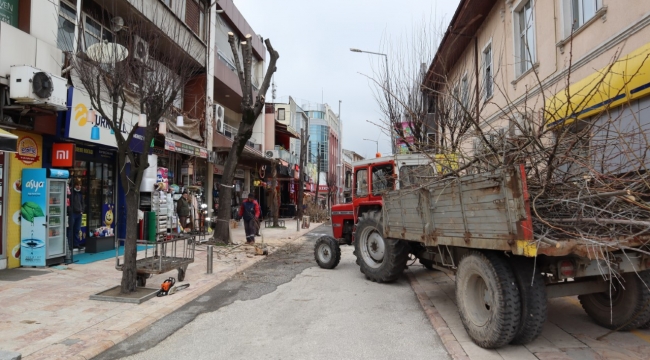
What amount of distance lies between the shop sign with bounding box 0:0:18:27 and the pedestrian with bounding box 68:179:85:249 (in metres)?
3.80

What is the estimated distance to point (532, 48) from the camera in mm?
11633

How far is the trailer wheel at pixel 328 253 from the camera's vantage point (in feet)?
32.3

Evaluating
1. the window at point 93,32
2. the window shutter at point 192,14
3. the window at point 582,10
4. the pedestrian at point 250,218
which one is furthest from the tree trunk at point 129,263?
the window shutter at point 192,14

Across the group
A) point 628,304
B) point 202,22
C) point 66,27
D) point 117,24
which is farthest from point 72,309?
point 202,22

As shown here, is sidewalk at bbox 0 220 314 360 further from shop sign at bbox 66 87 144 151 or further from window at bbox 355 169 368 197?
window at bbox 355 169 368 197

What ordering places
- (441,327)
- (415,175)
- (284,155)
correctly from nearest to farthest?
1. (441,327)
2. (415,175)
3. (284,155)

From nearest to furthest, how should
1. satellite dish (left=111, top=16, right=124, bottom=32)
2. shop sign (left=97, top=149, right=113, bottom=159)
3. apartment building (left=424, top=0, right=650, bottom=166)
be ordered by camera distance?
1. apartment building (left=424, top=0, right=650, bottom=166)
2. satellite dish (left=111, top=16, right=124, bottom=32)
3. shop sign (left=97, top=149, right=113, bottom=159)

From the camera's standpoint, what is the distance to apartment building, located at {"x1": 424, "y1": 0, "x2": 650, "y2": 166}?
6.01m

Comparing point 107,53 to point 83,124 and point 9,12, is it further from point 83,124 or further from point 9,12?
point 9,12

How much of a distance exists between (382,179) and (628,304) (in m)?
4.75

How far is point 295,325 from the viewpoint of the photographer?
562cm

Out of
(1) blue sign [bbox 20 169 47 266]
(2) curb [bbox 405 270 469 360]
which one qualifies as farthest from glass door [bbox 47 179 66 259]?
(2) curb [bbox 405 270 469 360]

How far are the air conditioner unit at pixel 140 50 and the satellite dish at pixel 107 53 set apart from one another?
0.19 m

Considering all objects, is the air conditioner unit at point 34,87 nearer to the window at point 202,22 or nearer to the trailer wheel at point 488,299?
the trailer wheel at point 488,299
